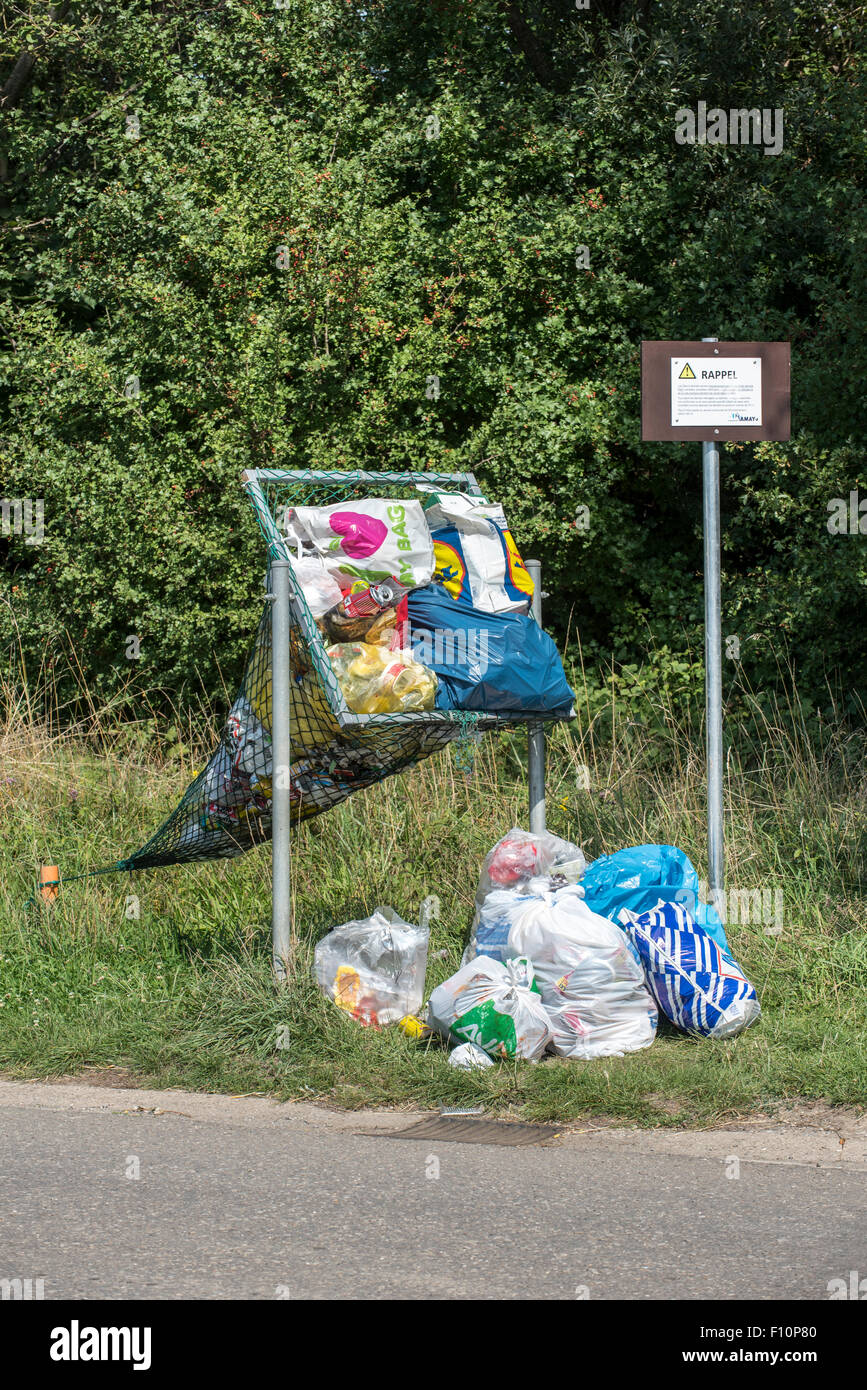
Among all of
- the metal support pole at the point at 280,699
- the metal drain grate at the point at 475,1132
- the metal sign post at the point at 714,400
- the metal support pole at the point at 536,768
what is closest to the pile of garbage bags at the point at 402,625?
the metal support pole at the point at 280,699

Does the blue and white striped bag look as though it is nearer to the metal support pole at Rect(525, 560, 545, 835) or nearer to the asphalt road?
the asphalt road

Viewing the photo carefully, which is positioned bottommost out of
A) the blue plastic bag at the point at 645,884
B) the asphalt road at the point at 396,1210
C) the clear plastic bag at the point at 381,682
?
the asphalt road at the point at 396,1210

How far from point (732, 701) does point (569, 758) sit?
1709 mm

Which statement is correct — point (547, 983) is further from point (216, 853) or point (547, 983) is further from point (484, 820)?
point (484, 820)

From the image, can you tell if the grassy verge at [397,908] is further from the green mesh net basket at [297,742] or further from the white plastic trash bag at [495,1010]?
the green mesh net basket at [297,742]

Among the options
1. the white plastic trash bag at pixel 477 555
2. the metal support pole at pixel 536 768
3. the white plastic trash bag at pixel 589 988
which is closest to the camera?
the white plastic trash bag at pixel 589 988

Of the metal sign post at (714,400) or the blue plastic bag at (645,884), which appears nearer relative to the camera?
the blue plastic bag at (645,884)

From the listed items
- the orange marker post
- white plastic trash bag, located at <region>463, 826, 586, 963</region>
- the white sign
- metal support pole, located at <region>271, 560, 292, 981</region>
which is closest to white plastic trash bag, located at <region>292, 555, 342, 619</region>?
metal support pole, located at <region>271, 560, 292, 981</region>

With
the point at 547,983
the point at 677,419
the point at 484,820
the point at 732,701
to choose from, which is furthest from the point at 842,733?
the point at 547,983

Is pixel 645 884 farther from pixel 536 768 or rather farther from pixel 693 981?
pixel 536 768

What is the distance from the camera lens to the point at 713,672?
6051 mm

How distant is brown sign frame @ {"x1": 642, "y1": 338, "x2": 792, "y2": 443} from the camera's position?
6.02 metres

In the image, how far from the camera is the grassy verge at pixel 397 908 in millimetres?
5105

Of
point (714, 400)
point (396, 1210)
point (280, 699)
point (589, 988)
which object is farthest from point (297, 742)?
point (714, 400)
